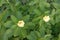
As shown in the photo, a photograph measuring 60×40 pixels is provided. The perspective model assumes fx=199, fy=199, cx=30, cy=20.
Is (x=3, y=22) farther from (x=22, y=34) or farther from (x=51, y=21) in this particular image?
(x=51, y=21)

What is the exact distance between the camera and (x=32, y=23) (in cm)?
160

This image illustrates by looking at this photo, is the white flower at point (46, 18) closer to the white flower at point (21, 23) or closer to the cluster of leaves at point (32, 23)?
the cluster of leaves at point (32, 23)

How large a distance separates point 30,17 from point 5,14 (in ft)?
0.72

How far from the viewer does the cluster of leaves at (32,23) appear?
60.7 inches

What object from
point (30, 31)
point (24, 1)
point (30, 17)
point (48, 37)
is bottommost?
point (48, 37)

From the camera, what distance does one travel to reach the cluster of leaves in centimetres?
154

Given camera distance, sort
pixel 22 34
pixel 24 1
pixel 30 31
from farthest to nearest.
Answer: pixel 24 1
pixel 30 31
pixel 22 34

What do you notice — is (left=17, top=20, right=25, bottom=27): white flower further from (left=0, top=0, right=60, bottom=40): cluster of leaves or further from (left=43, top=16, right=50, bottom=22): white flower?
(left=43, top=16, right=50, bottom=22): white flower

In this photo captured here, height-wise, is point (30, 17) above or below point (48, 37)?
above

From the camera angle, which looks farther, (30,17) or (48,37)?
(30,17)

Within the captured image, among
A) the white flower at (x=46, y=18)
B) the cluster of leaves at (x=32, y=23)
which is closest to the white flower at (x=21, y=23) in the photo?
the cluster of leaves at (x=32, y=23)

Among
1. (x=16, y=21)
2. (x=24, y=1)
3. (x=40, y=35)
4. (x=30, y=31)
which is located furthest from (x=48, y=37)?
(x=24, y=1)

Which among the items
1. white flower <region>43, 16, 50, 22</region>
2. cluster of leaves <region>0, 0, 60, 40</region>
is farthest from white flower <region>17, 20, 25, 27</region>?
white flower <region>43, 16, 50, 22</region>

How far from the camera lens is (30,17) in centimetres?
171
